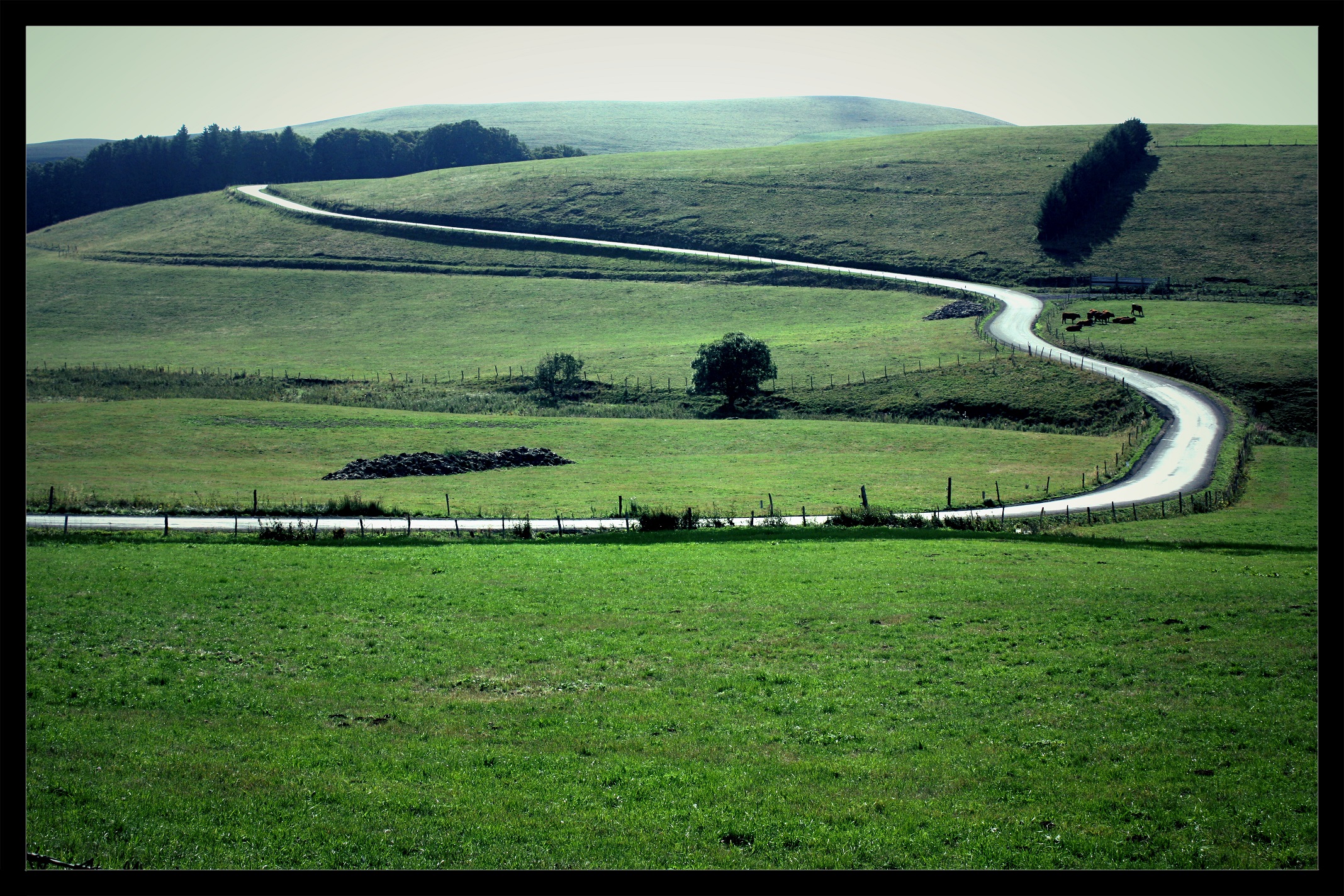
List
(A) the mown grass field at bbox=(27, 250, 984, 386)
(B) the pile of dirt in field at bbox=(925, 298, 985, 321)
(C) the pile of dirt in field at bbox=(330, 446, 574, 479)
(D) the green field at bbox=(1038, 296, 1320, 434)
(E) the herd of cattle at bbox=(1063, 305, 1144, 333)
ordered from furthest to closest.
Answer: (B) the pile of dirt in field at bbox=(925, 298, 985, 321) → (A) the mown grass field at bbox=(27, 250, 984, 386) → (E) the herd of cattle at bbox=(1063, 305, 1144, 333) → (D) the green field at bbox=(1038, 296, 1320, 434) → (C) the pile of dirt in field at bbox=(330, 446, 574, 479)

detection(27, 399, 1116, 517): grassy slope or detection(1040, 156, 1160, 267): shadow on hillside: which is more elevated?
detection(1040, 156, 1160, 267): shadow on hillside

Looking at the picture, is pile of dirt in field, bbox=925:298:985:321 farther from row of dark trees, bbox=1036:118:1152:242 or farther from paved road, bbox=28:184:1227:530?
row of dark trees, bbox=1036:118:1152:242

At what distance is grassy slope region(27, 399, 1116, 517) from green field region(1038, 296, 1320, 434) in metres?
15.1

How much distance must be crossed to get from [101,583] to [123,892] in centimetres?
2004

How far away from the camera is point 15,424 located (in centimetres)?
493

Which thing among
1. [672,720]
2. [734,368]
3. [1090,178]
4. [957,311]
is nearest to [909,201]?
[1090,178]

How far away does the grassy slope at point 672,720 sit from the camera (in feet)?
27.7

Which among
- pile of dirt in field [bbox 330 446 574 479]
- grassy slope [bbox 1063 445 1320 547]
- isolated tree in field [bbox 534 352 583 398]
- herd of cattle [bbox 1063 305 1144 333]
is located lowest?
grassy slope [bbox 1063 445 1320 547]

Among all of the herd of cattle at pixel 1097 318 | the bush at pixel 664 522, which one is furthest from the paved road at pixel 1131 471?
the herd of cattle at pixel 1097 318

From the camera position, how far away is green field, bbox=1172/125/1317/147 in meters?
130

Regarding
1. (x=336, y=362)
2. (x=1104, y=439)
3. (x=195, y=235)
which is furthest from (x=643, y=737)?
(x=195, y=235)

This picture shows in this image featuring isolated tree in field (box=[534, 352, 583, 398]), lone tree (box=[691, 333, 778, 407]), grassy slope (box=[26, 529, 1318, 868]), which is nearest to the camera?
grassy slope (box=[26, 529, 1318, 868])

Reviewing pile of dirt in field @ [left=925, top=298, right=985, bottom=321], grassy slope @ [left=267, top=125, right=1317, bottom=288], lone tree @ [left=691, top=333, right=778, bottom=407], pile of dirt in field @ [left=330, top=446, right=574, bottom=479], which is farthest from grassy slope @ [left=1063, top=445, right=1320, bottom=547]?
grassy slope @ [left=267, top=125, right=1317, bottom=288]

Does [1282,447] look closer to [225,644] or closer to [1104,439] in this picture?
[1104,439]
